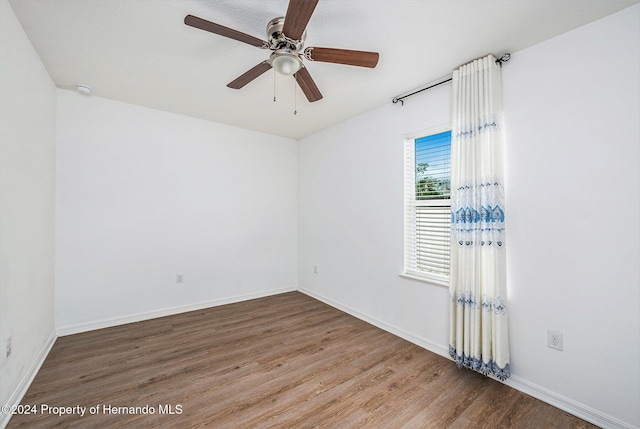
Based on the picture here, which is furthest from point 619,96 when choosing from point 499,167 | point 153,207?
point 153,207

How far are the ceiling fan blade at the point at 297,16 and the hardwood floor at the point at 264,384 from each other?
2403 mm

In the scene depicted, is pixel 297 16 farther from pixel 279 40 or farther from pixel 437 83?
Answer: pixel 437 83

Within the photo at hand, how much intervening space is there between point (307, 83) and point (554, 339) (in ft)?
8.69

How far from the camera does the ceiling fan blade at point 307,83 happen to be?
6.53 feet

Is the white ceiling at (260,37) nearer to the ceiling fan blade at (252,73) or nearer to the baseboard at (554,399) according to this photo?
the ceiling fan blade at (252,73)

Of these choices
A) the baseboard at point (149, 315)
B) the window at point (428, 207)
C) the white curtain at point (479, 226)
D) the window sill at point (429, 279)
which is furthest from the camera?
the baseboard at point (149, 315)

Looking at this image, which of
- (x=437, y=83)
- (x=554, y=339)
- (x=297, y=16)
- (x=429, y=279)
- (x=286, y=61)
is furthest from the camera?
(x=429, y=279)

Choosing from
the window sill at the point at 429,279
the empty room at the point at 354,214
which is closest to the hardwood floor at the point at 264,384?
the empty room at the point at 354,214

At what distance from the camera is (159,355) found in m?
2.54

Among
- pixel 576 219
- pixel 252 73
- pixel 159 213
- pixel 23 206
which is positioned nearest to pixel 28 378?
pixel 23 206

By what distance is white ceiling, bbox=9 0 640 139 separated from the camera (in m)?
1.71

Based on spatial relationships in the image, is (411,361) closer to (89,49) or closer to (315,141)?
(315,141)

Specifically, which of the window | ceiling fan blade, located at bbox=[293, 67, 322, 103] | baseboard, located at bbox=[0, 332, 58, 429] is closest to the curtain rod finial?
the window

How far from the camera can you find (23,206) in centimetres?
200
